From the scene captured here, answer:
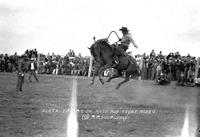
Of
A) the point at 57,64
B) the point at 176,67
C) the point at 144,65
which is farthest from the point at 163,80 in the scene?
the point at 57,64

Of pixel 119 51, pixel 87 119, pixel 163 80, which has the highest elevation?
pixel 119 51

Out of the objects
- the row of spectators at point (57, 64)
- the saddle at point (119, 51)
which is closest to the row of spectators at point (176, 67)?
the row of spectators at point (57, 64)

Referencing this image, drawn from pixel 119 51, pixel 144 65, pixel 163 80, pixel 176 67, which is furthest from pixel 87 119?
pixel 144 65

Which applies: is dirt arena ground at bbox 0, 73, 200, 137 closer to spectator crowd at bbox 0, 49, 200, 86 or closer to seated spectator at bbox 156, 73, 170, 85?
seated spectator at bbox 156, 73, 170, 85

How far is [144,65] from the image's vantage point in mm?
30516

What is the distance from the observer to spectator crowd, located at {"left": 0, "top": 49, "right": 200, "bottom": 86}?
28.2 m

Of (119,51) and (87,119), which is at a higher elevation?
(119,51)

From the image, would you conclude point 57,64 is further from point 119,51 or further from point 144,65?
point 119,51

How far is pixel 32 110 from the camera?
1161 cm

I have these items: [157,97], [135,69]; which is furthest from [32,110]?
[157,97]

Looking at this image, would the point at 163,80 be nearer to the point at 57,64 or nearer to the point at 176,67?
the point at 176,67

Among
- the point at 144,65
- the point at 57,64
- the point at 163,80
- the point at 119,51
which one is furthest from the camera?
the point at 57,64

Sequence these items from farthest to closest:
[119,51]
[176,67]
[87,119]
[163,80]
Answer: [176,67] → [163,80] → [119,51] → [87,119]

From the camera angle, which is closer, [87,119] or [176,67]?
[87,119]
